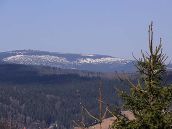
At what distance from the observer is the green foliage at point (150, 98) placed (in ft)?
51.8

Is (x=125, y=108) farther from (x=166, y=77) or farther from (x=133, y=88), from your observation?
(x=166, y=77)

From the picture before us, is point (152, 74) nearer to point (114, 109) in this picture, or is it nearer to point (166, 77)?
point (166, 77)

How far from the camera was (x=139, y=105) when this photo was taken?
53.5ft

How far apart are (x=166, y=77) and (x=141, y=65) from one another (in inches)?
38.6

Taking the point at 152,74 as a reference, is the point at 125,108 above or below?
below

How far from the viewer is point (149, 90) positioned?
16.4 metres

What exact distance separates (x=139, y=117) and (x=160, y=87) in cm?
128

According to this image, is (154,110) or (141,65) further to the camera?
(141,65)

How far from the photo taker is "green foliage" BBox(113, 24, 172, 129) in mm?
15781

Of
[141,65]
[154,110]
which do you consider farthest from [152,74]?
[154,110]

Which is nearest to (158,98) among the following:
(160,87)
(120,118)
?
(160,87)

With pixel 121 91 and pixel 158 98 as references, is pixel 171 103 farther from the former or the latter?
pixel 121 91

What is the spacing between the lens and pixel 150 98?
16359mm

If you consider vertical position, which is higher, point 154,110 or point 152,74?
point 152,74
